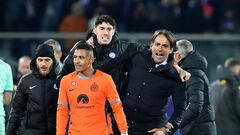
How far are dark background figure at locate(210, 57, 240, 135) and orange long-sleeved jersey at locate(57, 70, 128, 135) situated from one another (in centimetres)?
446

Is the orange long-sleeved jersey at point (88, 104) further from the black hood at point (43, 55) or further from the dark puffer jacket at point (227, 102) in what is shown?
the dark puffer jacket at point (227, 102)

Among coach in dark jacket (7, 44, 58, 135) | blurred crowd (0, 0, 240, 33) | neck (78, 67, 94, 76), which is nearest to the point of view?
neck (78, 67, 94, 76)

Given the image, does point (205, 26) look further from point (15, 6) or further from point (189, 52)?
point (189, 52)

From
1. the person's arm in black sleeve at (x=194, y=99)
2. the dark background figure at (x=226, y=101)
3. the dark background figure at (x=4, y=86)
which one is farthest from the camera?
the dark background figure at (x=226, y=101)

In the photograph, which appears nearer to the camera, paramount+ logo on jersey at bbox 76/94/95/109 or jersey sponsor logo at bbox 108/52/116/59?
paramount+ logo on jersey at bbox 76/94/95/109

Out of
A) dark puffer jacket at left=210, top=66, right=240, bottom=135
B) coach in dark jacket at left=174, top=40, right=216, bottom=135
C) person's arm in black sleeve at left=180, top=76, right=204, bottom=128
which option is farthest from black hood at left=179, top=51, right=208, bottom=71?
dark puffer jacket at left=210, top=66, right=240, bottom=135

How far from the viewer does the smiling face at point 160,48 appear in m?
10.5

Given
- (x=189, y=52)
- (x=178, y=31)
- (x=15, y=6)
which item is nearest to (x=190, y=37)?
(x=178, y=31)

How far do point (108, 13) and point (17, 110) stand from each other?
8.69 meters

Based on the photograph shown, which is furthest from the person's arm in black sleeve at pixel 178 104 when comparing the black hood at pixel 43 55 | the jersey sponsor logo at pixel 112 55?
the black hood at pixel 43 55

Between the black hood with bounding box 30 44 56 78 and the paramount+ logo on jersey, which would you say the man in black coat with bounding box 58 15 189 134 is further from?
the paramount+ logo on jersey

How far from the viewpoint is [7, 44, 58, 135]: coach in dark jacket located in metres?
11.1

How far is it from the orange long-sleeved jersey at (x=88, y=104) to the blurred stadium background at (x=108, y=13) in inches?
315

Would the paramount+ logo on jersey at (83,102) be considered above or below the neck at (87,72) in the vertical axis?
below
